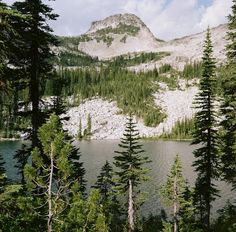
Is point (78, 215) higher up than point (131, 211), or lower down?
higher up

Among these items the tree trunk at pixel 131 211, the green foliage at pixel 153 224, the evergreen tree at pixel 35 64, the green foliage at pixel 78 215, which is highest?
the evergreen tree at pixel 35 64

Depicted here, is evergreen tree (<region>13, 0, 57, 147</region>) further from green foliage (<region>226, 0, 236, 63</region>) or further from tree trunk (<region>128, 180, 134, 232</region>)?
tree trunk (<region>128, 180, 134, 232</region>)

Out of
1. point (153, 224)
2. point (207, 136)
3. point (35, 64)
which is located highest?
point (35, 64)

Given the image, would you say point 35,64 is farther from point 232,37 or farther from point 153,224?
point 153,224

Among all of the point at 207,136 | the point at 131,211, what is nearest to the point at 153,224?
the point at 131,211

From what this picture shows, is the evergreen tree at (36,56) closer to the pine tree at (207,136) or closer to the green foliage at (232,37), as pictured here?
the green foliage at (232,37)

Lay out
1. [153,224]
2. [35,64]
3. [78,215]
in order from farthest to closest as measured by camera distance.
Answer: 1. [153,224]
2. [35,64]
3. [78,215]

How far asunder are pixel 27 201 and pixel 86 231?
3.64 metres

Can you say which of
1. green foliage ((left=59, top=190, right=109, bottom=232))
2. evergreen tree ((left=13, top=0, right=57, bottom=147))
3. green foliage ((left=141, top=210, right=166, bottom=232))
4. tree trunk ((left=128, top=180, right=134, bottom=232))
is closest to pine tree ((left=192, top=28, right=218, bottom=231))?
tree trunk ((left=128, top=180, right=134, bottom=232))

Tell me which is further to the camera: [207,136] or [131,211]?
[131,211]

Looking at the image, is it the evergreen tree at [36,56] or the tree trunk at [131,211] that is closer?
the evergreen tree at [36,56]

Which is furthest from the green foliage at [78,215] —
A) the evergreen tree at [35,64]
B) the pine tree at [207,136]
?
the pine tree at [207,136]

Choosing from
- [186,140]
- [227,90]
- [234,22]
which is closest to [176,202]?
[227,90]

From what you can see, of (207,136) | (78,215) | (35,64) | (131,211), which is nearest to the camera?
(78,215)
